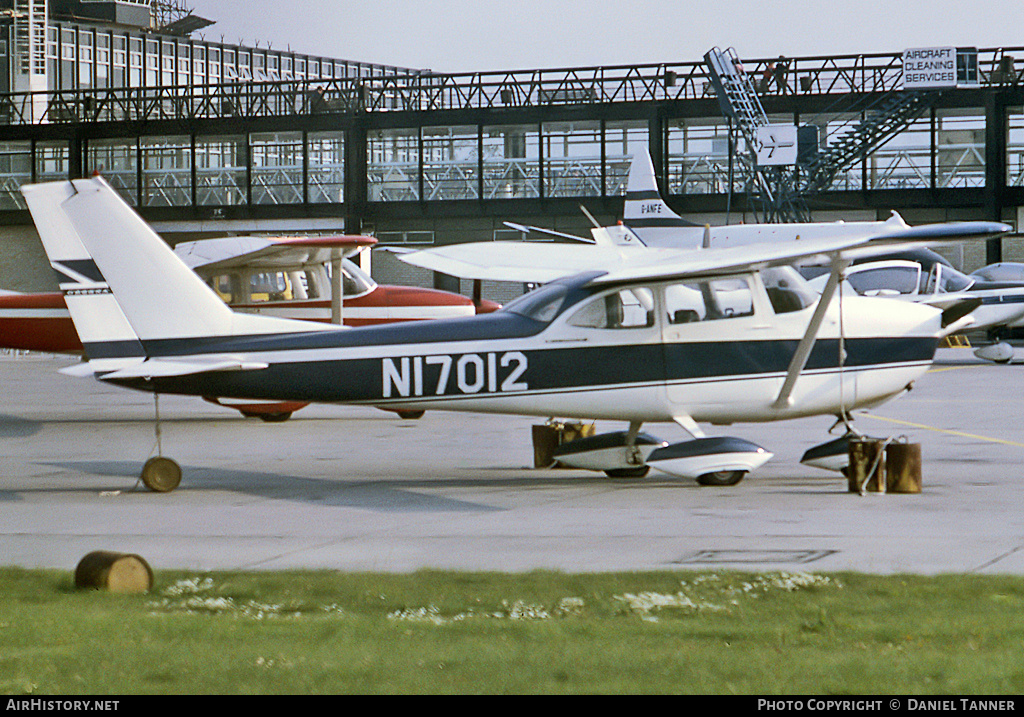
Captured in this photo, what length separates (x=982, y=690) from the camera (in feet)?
15.8

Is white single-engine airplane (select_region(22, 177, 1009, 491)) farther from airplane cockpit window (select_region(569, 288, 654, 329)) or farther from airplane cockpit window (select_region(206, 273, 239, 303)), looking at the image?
airplane cockpit window (select_region(206, 273, 239, 303))

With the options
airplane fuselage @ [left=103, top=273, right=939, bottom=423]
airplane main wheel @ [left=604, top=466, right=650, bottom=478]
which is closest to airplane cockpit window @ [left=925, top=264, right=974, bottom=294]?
airplane fuselage @ [left=103, top=273, right=939, bottom=423]

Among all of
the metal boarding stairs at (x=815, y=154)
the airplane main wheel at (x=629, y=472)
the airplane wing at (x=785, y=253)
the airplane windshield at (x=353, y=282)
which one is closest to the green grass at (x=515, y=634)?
the airplane wing at (x=785, y=253)

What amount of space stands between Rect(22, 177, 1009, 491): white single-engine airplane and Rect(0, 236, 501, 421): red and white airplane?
22.9 feet

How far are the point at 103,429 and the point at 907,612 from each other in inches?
548

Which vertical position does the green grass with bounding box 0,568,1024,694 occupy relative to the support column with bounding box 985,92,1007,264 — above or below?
below

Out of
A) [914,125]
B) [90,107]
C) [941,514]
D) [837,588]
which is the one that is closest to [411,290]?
[941,514]

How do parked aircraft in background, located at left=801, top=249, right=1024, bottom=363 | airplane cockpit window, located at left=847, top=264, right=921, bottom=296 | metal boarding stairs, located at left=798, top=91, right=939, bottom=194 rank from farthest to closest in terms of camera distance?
metal boarding stairs, located at left=798, top=91, right=939, bottom=194 → airplane cockpit window, located at left=847, top=264, right=921, bottom=296 → parked aircraft in background, located at left=801, top=249, right=1024, bottom=363

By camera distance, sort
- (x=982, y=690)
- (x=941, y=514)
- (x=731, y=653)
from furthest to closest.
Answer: (x=941, y=514)
(x=731, y=653)
(x=982, y=690)

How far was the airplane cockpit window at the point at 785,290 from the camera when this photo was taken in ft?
38.0

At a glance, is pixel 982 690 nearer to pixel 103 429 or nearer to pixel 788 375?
pixel 788 375

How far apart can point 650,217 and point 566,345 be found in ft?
110

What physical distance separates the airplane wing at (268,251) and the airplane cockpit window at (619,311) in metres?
6.48

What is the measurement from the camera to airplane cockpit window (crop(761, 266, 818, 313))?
11.6 m
